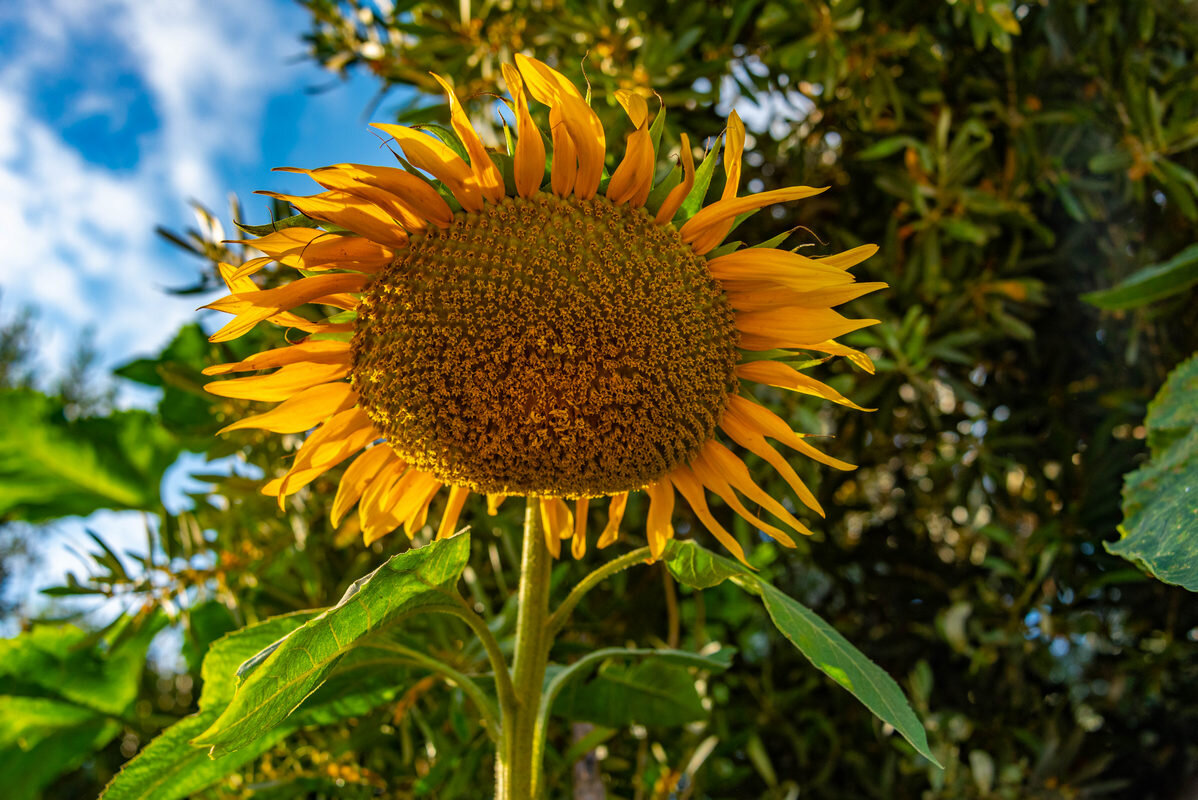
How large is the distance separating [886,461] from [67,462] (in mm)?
2245

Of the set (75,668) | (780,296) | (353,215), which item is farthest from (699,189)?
(75,668)

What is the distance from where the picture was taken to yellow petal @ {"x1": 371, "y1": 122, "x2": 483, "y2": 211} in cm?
84

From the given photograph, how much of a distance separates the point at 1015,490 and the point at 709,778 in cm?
112

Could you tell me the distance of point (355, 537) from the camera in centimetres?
188

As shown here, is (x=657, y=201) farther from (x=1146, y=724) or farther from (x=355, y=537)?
(x=1146, y=724)

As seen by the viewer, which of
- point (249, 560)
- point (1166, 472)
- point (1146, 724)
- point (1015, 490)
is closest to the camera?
point (1166, 472)

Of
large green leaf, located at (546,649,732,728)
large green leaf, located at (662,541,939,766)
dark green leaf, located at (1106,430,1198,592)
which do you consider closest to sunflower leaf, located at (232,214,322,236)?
large green leaf, located at (662,541,939,766)

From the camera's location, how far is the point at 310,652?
0.74 metres

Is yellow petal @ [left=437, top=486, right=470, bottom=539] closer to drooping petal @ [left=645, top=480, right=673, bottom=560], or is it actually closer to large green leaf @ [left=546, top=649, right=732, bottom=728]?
drooping petal @ [left=645, top=480, right=673, bottom=560]

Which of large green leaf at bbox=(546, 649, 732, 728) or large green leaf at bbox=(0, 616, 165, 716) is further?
large green leaf at bbox=(0, 616, 165, 716)

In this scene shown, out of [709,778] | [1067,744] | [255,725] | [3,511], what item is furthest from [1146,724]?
[3,511]

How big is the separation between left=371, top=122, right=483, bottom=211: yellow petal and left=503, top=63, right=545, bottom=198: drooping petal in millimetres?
52

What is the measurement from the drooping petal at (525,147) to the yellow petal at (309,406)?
0.34 m

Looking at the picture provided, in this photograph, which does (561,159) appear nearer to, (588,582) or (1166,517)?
(588,582)
